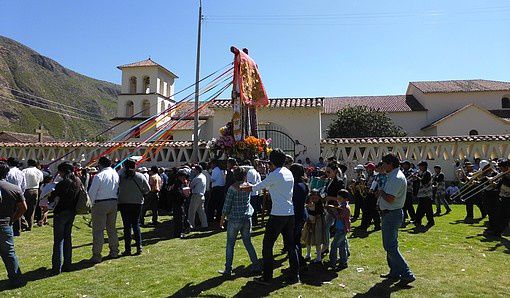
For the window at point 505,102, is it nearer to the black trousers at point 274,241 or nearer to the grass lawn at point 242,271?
the grass lawn at point 242,271

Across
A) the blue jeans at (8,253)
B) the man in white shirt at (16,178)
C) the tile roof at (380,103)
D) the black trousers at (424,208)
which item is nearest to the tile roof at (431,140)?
the black trousers at (424,208)

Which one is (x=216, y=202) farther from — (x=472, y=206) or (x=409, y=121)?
(x=409, y=121)

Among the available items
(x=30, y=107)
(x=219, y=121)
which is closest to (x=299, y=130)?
A: (x=219, y=121)

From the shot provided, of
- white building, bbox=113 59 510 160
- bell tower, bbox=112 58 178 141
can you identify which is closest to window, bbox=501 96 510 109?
white building, bbox=113 59 510 160

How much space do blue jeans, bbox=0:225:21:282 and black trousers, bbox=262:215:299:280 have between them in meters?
3.74

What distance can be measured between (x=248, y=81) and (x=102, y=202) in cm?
607

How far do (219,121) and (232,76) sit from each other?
34.2ft

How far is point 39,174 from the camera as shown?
428 inches

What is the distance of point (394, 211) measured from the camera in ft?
20.1

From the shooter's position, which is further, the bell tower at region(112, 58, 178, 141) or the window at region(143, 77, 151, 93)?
the window at region(143, 77, 151, 93)

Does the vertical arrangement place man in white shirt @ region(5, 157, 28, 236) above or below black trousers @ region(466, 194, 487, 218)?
above

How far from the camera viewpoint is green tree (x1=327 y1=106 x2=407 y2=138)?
3512cm

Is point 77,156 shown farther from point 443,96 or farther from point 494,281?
point 443,96

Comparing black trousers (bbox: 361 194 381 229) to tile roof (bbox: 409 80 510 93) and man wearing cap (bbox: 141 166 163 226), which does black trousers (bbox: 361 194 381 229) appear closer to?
man wearing cap (bbox: 141 166 163 226)
